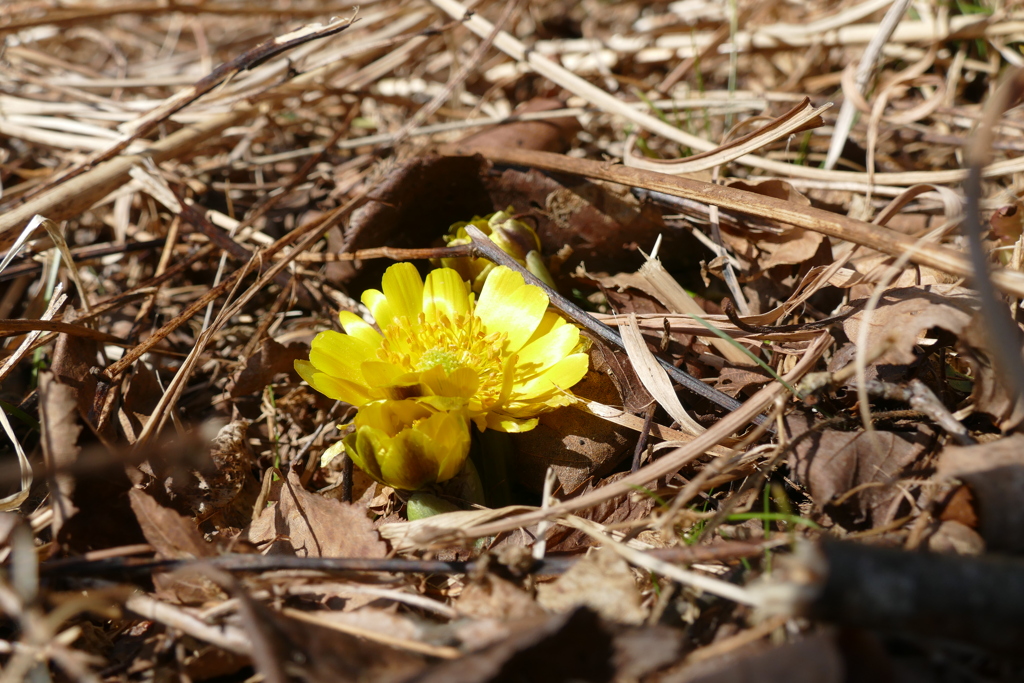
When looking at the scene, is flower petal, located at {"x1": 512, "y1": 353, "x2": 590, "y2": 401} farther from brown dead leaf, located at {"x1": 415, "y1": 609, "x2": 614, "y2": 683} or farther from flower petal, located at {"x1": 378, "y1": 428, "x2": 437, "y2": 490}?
brown dead leaf, located at {"x1": 415, "y1": 609, "x2": 614, "y2": 683}

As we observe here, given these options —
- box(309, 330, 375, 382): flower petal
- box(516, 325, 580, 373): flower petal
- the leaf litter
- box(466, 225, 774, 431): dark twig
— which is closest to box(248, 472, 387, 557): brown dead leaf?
the leaf litter

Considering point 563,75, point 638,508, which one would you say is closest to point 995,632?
point 638,508

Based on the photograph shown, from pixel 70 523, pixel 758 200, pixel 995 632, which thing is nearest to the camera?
pixel 995 632

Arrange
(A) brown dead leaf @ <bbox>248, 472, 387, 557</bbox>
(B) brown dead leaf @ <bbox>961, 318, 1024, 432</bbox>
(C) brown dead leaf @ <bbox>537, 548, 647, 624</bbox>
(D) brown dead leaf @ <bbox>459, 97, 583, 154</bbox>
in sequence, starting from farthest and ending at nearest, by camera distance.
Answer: (D) brown dead leaf @ <bbox>459, 97, 583, 154</bbox> < (A) brown dead leaf @ <bbox>248, 472, 387, 557</bbox> < (B) brown dead leaf @ <bbox>961, 318, 1024, 432</bbox> < (C) brown dead leaf @ <bbox>537, 548, 647, 624</bbox>

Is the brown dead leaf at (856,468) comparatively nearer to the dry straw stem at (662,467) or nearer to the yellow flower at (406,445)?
the dry straw stem at (662,467)

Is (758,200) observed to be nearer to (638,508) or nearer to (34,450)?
(638,508)

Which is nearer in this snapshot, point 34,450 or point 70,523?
point 70,523
